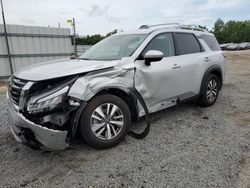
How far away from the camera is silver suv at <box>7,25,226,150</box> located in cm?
273

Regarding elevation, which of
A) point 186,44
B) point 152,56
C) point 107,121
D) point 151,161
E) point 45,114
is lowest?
point 151,161

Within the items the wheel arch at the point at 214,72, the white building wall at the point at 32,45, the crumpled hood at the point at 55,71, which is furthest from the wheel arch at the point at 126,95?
the white building wall at the point at 32,45

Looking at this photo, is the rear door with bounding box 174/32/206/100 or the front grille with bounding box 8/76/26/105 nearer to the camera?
the front grille with bounding box 8/76/26/105

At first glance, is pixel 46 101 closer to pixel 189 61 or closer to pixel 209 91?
pixel 189 61

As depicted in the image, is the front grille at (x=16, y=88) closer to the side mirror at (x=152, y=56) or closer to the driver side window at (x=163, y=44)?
the side mirror at (x=152, y=56)

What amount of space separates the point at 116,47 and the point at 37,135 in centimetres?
211

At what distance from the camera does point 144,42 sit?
150 inches

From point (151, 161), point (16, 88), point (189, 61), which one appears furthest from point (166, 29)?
point (16, 88)

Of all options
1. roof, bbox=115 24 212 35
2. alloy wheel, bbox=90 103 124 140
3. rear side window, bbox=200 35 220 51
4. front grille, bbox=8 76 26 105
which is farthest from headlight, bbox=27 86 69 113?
rear side window, bbox=200 35 220 51

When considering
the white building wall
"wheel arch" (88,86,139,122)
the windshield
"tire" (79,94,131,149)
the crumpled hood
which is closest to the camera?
the crumpled hood

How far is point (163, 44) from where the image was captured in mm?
4141

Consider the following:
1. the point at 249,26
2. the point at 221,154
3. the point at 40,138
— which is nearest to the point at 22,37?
the point at 40,138

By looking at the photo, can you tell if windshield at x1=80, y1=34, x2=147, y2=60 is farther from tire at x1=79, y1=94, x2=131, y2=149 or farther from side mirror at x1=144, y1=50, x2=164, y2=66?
tire at x1=79, y1=94, x2=131, y2=149

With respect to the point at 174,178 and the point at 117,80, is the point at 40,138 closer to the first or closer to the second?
the point at 117,80
